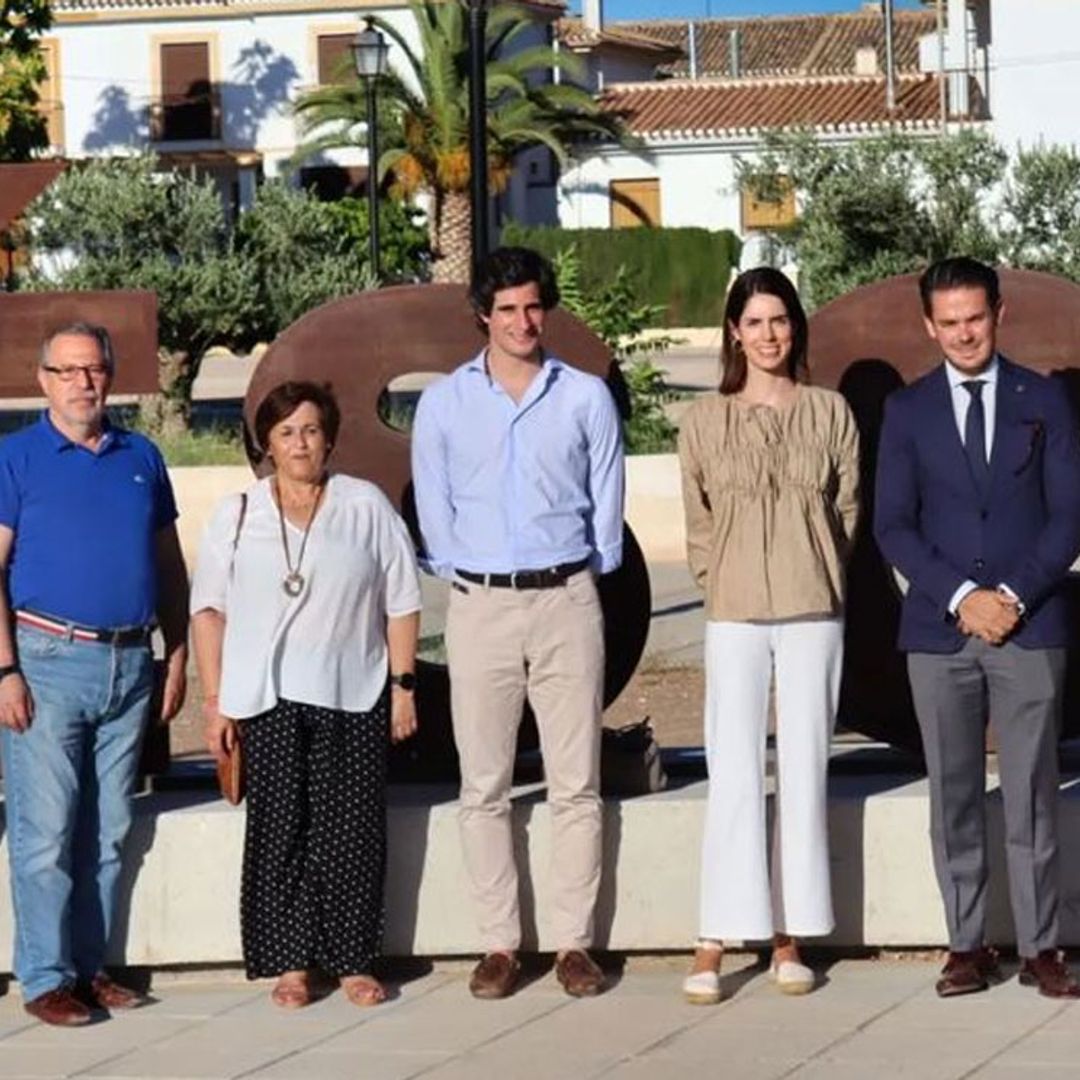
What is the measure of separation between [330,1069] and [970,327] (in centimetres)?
242

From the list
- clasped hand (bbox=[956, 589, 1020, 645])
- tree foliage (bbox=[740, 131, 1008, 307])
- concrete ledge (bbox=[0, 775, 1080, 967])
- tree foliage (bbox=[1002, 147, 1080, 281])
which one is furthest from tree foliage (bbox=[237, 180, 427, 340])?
clasped hand (bbox=[956, 589, 1020, 645])

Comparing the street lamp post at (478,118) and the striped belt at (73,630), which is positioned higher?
the street lamp post at (478,118)

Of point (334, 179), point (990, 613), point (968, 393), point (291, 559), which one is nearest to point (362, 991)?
point (291, 559)

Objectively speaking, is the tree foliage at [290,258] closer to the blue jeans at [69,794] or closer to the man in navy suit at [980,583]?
the blue jeans at [69,794]

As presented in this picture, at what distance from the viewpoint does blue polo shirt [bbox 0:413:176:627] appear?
23.6ft

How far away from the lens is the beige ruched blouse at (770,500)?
726cm

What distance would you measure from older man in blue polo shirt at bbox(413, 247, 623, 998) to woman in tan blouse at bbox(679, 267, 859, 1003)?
0.29 m

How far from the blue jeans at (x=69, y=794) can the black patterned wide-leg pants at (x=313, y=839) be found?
13.0 inches

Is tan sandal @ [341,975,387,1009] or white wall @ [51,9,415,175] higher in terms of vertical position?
white wall @ [51,9,415,175]

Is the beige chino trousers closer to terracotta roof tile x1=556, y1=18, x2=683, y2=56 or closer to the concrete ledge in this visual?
the concrete ledge

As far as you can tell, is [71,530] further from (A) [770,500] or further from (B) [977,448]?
(B) [977,448]

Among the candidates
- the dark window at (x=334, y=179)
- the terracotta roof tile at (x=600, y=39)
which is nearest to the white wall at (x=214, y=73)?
the dark window at (x=334, y=179)

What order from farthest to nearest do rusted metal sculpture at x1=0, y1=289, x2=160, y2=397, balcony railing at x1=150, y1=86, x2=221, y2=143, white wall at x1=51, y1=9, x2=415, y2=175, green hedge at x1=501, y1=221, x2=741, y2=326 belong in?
balcony railing at x1=150, y1=86, x2=221, y2=143 < white wall at x1=51, y1=9, x2=415, y2=175 < green hedge at x1=501, y1=221, x2=741, y2=326 < rusted metal sculpture at x1=0, y1=289, x2=160, y2=397

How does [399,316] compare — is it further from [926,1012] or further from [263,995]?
[926,1012]
